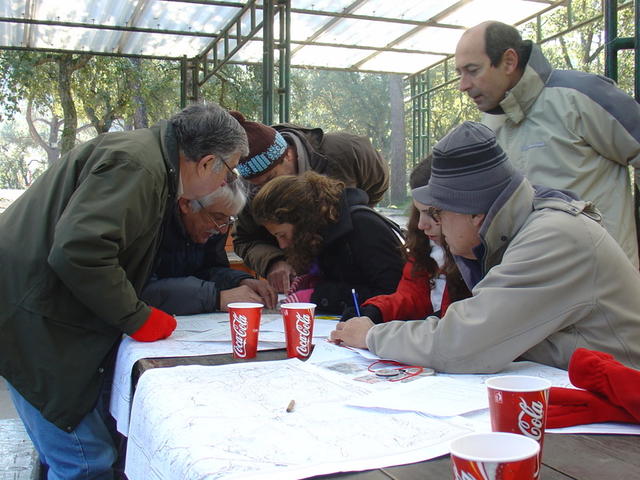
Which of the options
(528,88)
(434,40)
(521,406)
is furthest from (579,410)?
(434,40)

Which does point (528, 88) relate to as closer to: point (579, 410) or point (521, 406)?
point (579, 410)

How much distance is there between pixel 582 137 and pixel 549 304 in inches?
57.4

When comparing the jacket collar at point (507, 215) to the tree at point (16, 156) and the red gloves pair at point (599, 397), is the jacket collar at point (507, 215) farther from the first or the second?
the tree at point (16, 156)

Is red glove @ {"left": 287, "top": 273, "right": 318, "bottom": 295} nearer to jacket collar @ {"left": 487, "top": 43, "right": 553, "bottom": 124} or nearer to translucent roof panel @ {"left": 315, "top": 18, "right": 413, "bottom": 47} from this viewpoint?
jacket collar @ {"left": 487, "top": 43, "right": 553, "bottom": 124}

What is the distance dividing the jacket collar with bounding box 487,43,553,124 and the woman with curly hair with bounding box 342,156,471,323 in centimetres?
79

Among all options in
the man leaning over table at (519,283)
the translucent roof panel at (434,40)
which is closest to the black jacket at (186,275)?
the man leaning over table at (519,283)

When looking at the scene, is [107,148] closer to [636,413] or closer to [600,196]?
[636,413]

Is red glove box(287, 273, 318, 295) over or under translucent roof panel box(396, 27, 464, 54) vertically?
under

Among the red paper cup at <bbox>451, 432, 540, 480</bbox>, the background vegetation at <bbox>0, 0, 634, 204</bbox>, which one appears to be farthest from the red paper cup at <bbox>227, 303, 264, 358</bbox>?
the background vegetation at <bbox>0, 0, 634, 204</bbox>

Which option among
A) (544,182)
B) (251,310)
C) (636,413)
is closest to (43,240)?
(251,310)

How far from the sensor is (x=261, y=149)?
332 cm

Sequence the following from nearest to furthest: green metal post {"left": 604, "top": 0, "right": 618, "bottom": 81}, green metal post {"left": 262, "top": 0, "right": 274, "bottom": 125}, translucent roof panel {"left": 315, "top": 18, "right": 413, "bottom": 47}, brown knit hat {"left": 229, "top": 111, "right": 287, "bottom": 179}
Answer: green metal post {"left": 604, "top": 0, "right": 618, "bottom": 81}, brown knit hat {"left": 229, "top": 111, "right": 287, "bottom": 179}, green metal post {"left": 262, "top": 0, "right": 274, "bottom": 125}, translucent roof panel {"left": 315, "top": 18, "right": 413, "bottom": 47}

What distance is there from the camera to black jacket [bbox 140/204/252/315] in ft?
9.28

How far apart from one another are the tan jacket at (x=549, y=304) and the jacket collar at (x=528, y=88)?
134 cm
